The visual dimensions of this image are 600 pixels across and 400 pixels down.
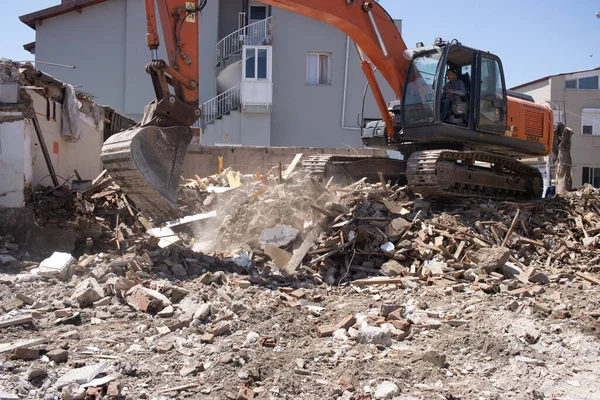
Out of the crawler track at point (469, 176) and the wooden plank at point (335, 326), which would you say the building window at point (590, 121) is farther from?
the wooden plank at point (335, 326)

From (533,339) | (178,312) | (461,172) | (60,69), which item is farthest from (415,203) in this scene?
(60,69)

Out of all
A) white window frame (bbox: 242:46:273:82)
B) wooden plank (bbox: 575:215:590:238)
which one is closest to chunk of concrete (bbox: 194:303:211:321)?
wooden plank (bbox: 575:215:590:238)

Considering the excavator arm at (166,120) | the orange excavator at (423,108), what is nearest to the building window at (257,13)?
the orange excavator at (423,108)

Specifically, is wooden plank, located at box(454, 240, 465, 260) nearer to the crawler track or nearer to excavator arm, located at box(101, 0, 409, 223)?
the crawler track

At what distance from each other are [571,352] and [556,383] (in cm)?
69

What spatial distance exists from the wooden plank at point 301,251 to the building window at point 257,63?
16183 mm

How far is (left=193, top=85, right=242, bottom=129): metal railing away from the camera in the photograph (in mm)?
23656

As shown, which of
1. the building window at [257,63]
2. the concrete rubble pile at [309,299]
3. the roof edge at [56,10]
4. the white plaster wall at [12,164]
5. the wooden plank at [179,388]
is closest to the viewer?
the wooden plank at [179,388]

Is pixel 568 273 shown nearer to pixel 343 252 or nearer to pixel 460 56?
pixel 343 252

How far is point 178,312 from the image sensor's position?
219 inches

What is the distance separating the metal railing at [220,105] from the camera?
23656 millimetres

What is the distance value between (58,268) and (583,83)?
1294 inches

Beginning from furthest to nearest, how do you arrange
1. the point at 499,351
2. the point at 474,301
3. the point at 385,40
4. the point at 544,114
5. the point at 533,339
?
the point at 544,114 < the point at 385,40 < the point at 474,301 < the point at 533,339 < the point at 499,351

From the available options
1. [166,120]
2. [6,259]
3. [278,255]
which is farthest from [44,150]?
[278,255]
